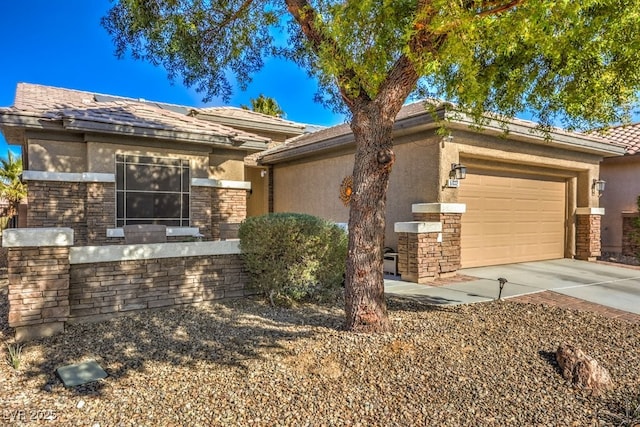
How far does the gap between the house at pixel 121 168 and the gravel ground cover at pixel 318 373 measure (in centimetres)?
435

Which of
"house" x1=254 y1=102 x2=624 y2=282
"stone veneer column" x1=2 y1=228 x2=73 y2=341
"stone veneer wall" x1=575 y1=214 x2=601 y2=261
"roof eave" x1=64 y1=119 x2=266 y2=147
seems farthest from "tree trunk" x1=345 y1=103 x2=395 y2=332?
"stone veneer wall" x1=575 y1=214 x2=601 y2=261

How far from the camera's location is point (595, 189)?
13078mm

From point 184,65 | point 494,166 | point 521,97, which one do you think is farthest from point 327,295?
point 494,166

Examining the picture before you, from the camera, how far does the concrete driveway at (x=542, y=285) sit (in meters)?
7.69

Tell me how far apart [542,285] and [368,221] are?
5.65 m

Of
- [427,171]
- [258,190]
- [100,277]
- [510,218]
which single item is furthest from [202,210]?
[510,218]

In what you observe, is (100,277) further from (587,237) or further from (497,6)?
(587,237)

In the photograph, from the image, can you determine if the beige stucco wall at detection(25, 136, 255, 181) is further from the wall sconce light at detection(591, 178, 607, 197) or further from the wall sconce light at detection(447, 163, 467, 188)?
the wall sconce light at detection(591, 178, 607, 197)

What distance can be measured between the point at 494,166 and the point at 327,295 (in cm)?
655

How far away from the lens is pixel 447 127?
30.9 feet

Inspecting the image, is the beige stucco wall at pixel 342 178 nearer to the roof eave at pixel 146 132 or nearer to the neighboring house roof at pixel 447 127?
the neighboring house roof at pixel 447 127

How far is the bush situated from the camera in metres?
6.93

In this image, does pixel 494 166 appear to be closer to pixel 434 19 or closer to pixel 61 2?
pixel 434 19

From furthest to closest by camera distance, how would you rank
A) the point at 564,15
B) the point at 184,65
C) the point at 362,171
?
the point at 184,65 → the point at 362,171 → the point at 564,15
